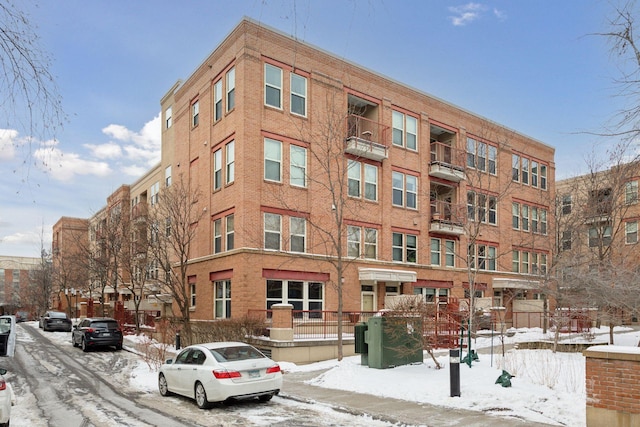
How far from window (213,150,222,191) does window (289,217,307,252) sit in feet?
13.9

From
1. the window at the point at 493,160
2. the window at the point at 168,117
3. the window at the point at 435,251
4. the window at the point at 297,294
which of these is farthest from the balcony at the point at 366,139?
the window at the point at 168,117

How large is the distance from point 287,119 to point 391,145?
709cm

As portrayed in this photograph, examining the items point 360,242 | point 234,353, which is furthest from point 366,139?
point 234,353

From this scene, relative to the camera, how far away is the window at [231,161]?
82.9ft

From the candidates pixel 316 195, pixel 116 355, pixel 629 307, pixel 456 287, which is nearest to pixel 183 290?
pixel 116 355

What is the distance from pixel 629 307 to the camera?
10641mm

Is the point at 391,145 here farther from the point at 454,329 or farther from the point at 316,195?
the point at 454,329

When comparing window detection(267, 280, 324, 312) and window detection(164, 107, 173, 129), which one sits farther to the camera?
window detection(164, 107, 173, 129)

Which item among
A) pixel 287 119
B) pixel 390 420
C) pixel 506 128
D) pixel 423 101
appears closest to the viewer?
pixel 390 420

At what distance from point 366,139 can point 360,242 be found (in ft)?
17.6

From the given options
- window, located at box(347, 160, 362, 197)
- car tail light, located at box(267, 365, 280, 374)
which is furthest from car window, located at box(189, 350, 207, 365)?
window, located at box(347, 160, 362, 197)

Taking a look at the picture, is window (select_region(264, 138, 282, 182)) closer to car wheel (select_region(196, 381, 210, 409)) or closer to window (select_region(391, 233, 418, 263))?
window (select_region(391, 233, 418, 263))

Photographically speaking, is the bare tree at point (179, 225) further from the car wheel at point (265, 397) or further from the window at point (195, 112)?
the car wheel at point (265, 397)

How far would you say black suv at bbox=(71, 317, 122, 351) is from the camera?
25.6 m
